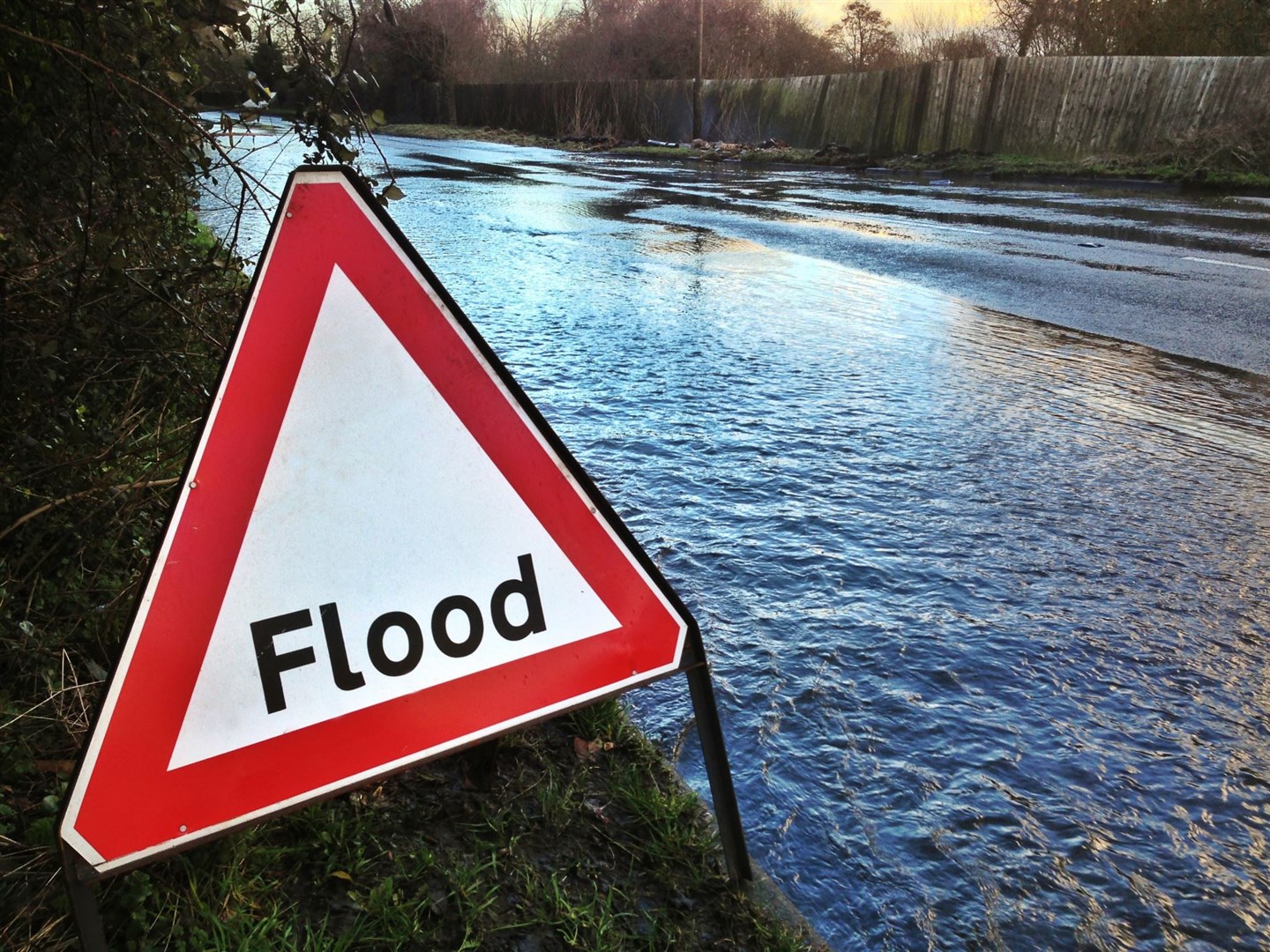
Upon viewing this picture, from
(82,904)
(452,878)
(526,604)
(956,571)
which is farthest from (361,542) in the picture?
(956,571)

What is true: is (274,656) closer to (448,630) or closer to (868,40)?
(448,630)

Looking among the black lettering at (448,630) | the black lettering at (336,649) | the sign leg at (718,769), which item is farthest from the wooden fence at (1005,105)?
the black lettering at (336,649)

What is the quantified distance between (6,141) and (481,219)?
35.3ft

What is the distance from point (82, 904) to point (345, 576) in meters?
0.58

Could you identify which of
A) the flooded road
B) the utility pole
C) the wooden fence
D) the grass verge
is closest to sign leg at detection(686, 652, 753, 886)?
the grass verge

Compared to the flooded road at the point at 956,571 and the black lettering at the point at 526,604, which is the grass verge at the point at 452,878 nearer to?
the flooded road at the point at 956,571

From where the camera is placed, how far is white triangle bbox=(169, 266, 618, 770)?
143 cm

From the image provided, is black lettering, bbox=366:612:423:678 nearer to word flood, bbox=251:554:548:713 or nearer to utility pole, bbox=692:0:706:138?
word flood, bbox=251:554:548:713

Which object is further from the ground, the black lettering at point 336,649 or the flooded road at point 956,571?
the black lettering at point 336,649

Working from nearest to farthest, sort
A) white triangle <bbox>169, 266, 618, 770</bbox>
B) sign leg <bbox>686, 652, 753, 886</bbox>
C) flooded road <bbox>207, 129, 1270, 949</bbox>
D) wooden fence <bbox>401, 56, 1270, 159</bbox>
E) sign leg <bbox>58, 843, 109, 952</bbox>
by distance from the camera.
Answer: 1. sign leg <bbox>58, 843, 109, 952</bbox>
2. white triangle <bbox>169, 266, 618, 770</bbox>
3. sign leg <bbox>686, 652, 753, 886</bbox>
4. flooded road <bbox>207, 129, 1270, 949</bbox>
5. wooden fence <bbox>401, 56, 1270, 159</bbox>

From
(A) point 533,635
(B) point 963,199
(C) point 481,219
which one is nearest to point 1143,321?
(A) point 533,635

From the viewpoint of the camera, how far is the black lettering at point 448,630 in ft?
5.17

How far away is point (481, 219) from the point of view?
1285cm

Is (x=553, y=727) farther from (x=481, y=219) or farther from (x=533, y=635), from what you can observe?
(x=481, y=219)
